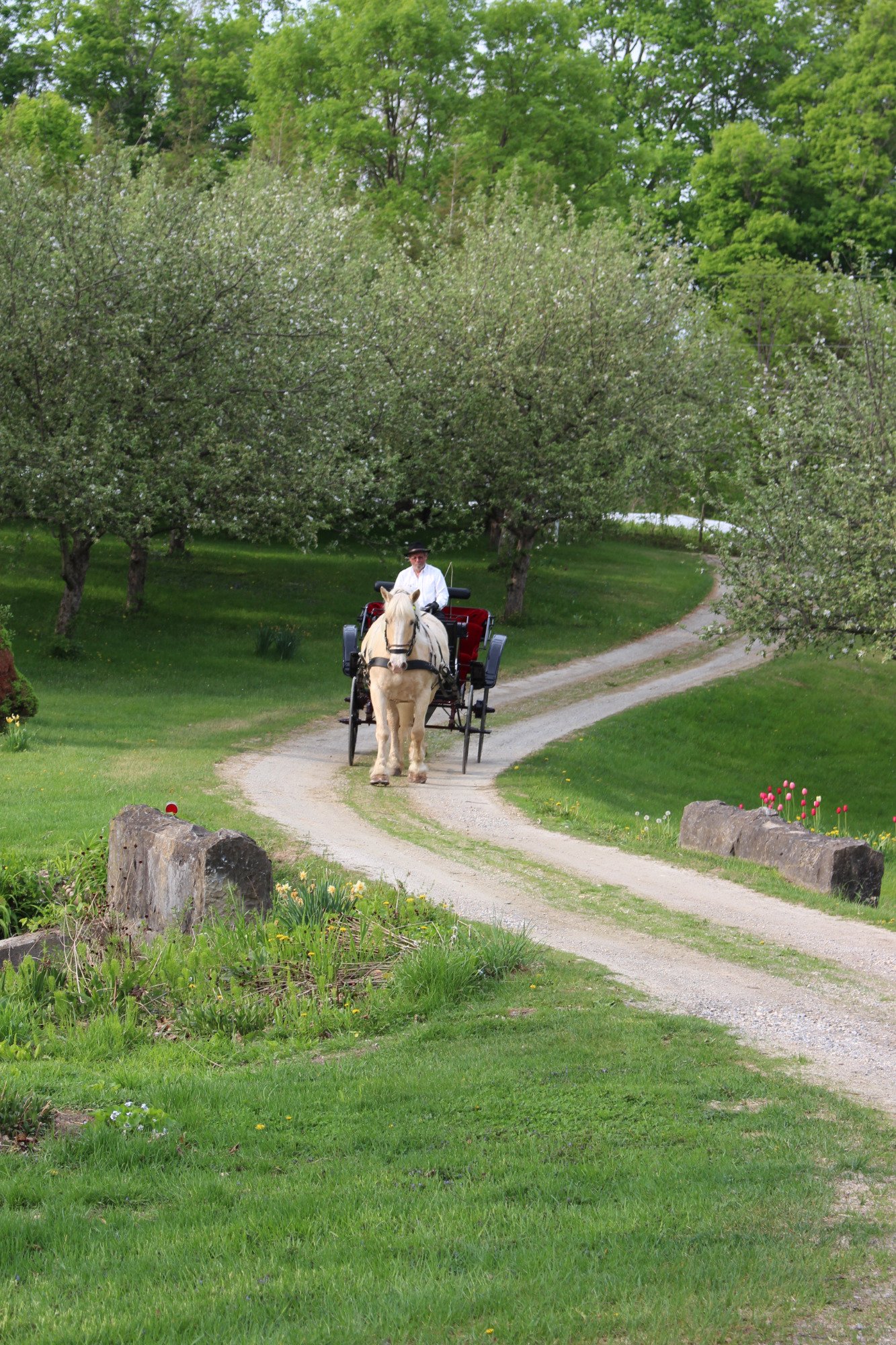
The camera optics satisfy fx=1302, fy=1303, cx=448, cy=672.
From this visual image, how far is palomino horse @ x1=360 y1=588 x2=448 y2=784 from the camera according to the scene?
14.3 m

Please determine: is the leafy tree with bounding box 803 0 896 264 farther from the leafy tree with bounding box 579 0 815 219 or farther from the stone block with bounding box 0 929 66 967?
the stone block with bounding box 0 929 66 967

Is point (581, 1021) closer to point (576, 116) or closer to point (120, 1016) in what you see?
point (120, 1016)

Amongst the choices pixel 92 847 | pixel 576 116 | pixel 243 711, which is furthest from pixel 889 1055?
pixel 576 116

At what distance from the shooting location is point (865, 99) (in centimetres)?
5500

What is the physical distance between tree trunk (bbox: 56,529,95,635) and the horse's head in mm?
12072

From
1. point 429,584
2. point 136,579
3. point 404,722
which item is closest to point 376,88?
point 136,579

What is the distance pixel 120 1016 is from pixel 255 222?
73.7ft

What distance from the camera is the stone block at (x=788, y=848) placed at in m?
11.1

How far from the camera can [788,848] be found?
38.2ft

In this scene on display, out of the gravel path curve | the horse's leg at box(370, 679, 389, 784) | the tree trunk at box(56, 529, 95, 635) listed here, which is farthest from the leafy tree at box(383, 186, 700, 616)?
the horse's leg at box(370, 679, 389, 784)

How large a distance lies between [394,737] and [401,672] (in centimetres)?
106

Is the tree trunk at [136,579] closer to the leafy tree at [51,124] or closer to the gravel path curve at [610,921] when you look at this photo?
the gravel path curve at [610,921]

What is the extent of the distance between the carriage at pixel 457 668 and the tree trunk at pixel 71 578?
983 cm

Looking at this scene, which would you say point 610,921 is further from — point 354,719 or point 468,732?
point 354,719
